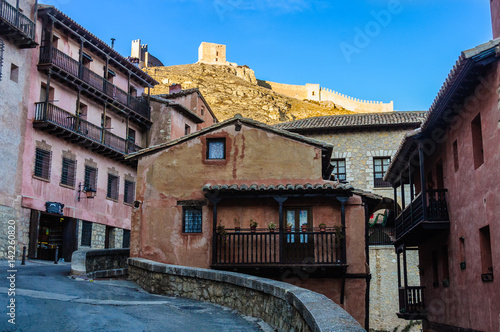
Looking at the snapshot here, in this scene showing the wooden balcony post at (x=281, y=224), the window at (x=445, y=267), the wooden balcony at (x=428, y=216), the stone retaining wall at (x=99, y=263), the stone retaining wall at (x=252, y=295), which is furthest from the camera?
the window at (x=445, y=267)

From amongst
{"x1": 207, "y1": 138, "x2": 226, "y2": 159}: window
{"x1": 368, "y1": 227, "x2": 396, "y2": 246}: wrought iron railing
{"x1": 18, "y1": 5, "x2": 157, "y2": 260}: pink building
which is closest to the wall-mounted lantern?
{"x1": 18, "y1": 5, "x2": 157, "y2": 260}: pink building

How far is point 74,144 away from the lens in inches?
1217

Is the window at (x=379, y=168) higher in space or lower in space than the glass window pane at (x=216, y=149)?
higher

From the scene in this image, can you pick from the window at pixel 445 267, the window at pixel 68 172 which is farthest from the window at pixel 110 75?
the window at pixel 445 267

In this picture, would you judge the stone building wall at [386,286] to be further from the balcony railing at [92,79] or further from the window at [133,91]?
the window at [133,91]

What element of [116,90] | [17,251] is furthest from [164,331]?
[116,90]

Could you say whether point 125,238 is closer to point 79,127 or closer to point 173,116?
point 79,127

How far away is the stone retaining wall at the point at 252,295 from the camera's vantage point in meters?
6.91

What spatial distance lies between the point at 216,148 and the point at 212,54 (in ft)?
319

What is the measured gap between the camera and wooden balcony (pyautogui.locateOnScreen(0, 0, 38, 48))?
83.7 feet

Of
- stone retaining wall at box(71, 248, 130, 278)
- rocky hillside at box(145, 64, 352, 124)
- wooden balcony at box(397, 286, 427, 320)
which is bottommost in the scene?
wooden balcony at box(397, 286, 427, 320)

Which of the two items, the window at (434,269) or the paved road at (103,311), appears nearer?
the paved road at (103,311)

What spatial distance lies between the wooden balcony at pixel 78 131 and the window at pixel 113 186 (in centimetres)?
117

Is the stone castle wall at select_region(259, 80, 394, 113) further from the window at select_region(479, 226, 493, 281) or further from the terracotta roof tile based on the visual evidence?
the window at select_region(479, 226, 493, 281)
